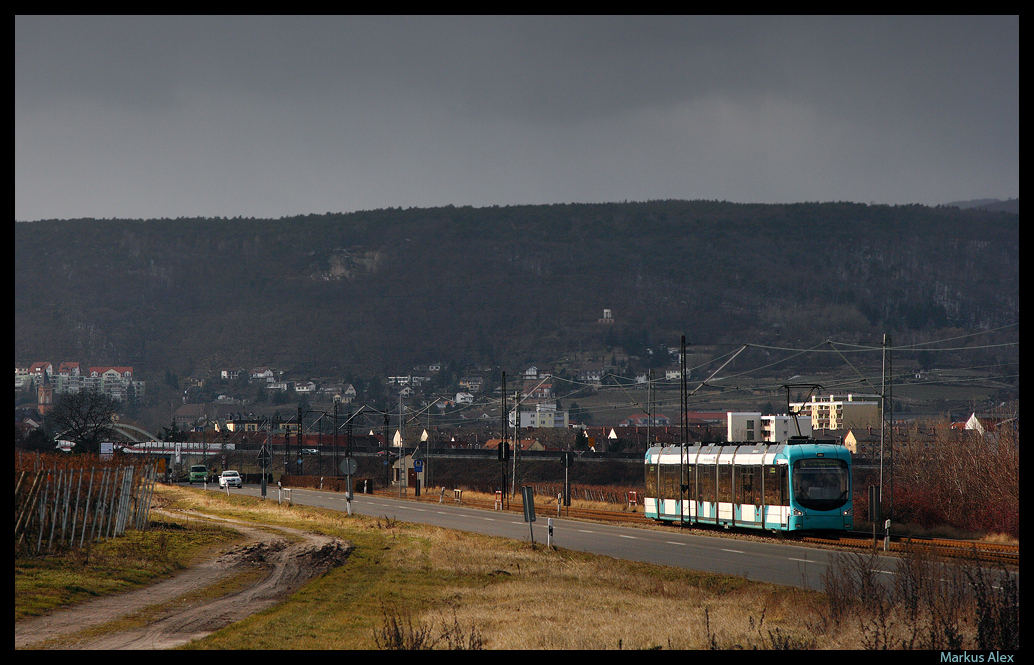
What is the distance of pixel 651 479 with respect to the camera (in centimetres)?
4400

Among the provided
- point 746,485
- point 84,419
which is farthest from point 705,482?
point 84,419

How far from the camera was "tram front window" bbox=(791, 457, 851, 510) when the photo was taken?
113 feet

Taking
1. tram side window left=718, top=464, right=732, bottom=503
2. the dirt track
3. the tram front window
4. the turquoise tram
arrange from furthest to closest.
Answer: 1. tram side window left=718, top=464, right=732, bottom=503
2. the turquoise tram
3. the tram front window
4. the dirt track

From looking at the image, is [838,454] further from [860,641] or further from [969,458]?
[860,641]

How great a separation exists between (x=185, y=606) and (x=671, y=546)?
62.1 feet

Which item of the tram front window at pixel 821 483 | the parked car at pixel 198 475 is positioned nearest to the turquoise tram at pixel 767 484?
the tram front window at pixel 821 483

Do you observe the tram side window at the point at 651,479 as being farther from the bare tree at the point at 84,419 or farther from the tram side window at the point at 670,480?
the bare tree at the point at 84,419

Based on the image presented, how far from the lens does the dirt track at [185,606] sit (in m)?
15.1

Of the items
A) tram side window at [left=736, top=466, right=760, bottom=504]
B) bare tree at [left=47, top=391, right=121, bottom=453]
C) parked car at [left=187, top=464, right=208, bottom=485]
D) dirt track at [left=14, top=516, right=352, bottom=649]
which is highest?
bare tree at [left=47, top=391, right=121, bottom=453]

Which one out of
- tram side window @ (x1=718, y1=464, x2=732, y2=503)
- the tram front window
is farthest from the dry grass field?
tram side window @ (x1=718, y1=464, x2=732, y2=503)

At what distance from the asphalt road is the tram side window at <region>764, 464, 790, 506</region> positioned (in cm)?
147

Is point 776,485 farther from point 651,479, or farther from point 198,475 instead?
point 198,475

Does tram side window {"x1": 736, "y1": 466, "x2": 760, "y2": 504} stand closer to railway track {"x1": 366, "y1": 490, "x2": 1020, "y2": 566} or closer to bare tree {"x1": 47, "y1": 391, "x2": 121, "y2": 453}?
railway track {"x1": 366, "y1": 490, "x2": 1020, "y2": 566}

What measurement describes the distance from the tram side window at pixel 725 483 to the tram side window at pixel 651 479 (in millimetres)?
4745
